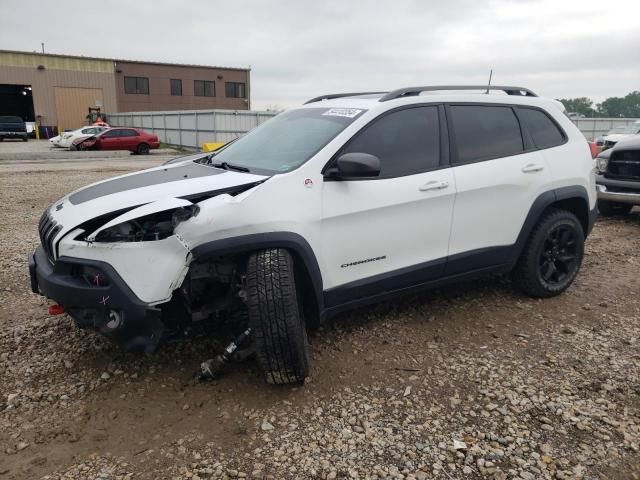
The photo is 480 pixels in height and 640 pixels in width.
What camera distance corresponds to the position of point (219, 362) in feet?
10.4

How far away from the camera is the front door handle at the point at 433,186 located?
3.58 m

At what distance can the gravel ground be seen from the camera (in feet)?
8.32

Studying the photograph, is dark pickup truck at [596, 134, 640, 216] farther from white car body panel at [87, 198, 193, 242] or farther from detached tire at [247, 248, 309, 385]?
white car body panel at [87, 198, 193, 242]

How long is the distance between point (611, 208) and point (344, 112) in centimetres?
670

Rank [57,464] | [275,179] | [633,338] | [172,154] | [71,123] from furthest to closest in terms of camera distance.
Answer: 1. [71,123]
2. [172,154]
3. [633,338]
4. [275,179]
5. [57,464]

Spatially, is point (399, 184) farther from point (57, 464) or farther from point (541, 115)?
point (57, 464)

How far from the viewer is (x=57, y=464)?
2541mm

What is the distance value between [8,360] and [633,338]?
14.6ft

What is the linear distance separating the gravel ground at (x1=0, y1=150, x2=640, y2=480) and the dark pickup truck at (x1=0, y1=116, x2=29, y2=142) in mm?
33330

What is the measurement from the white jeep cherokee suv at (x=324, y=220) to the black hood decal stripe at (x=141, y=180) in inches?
1.0

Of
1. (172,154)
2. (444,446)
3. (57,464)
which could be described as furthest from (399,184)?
(172,154)

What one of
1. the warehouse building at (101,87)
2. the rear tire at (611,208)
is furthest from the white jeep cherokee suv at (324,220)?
the warehouse building at (101,87)

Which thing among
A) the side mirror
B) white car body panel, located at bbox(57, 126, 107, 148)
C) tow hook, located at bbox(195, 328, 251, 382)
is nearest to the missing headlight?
tow hook, located at bbox(195, 328, 251, 382)

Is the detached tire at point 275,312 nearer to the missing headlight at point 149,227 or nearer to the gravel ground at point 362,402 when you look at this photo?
the gravel ground at point 362,402
